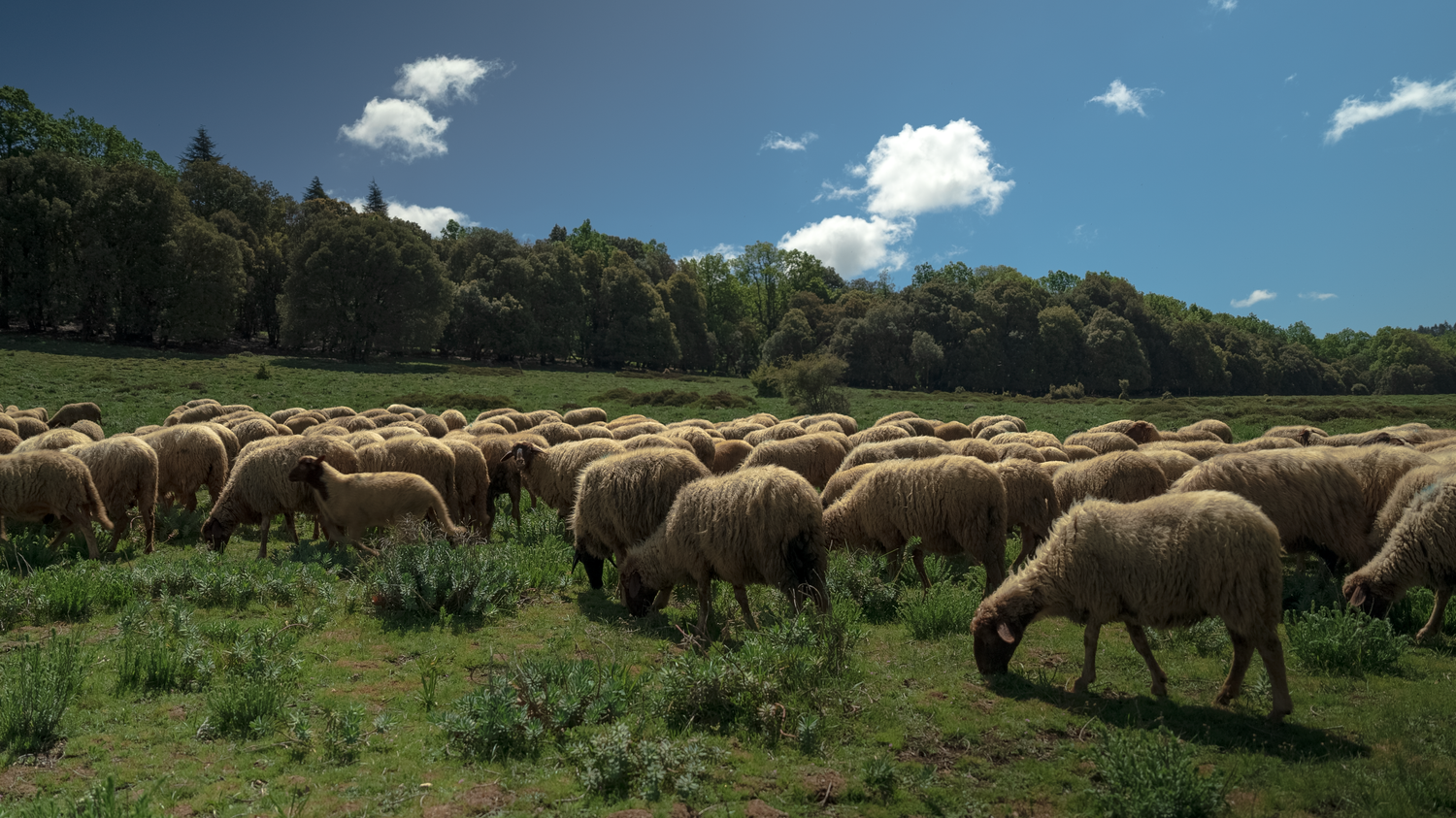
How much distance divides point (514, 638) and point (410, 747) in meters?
2.63

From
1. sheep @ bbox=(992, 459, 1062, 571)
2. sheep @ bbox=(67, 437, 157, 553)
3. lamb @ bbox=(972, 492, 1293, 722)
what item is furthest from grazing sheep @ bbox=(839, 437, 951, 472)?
sheep @ bbox=(67, 437, 157, 553)

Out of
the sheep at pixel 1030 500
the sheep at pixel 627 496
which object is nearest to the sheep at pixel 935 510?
the sheep at pixel 1030 500

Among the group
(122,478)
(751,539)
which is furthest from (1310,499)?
(122,478)

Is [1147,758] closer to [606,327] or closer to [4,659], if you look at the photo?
[4,659]

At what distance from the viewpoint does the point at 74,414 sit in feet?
77.1

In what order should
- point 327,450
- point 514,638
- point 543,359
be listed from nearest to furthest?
1. point 514,638
2. point 327,450
3. point 543,359

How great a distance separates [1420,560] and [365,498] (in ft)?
44.2

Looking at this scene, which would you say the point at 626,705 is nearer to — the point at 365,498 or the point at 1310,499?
the point at 365,498

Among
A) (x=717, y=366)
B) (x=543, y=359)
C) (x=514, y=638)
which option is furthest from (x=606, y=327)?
(x=514, y=638)

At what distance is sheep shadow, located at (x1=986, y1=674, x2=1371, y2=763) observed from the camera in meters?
5.28

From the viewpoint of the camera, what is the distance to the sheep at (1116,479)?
11.0 meters

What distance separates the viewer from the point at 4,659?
6406 millimetres

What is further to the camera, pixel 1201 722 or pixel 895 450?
pixel 895 450

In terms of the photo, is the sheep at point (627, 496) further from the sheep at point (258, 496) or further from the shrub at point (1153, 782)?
the sheep at point (258, 496)
